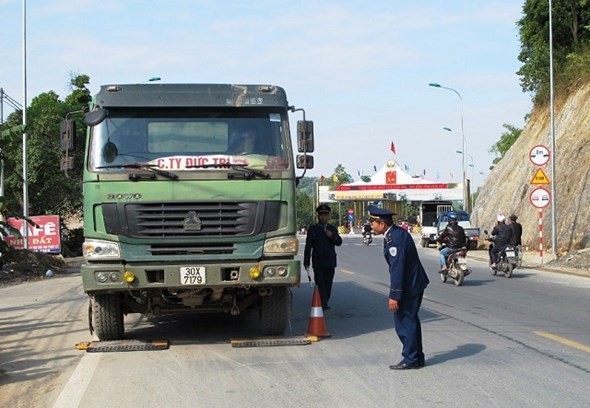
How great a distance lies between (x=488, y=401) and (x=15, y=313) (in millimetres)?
10680

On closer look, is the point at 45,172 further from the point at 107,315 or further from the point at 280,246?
the point at 280,246

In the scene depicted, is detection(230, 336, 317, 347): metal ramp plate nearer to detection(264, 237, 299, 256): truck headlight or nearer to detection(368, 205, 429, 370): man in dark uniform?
detection(264, 237, 299, 256): truck headlight

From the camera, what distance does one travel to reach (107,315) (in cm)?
1005

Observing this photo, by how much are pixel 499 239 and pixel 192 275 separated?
45.1 feet

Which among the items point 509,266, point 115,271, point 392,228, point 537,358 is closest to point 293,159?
point 392,228

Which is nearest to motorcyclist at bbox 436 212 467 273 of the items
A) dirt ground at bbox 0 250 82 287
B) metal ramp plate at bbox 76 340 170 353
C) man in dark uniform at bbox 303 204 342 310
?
man in dark uniform at bbox 303 204 342 310

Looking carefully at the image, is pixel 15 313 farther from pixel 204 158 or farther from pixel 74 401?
pixel 74 401

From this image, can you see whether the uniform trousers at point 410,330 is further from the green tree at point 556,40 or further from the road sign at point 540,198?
the green tree at point 556,40

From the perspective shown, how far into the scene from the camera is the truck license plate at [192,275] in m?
9.26

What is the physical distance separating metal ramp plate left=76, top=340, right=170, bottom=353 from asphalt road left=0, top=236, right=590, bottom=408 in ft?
0.31

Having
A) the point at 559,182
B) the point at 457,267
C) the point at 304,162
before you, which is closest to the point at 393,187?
the point at 559,182

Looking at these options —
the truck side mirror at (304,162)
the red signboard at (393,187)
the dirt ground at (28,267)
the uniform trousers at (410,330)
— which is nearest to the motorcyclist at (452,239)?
the truck side mirror at (304,162)

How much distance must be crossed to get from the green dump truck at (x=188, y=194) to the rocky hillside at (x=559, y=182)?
18464 mm

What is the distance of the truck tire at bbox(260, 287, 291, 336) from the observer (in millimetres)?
10164
